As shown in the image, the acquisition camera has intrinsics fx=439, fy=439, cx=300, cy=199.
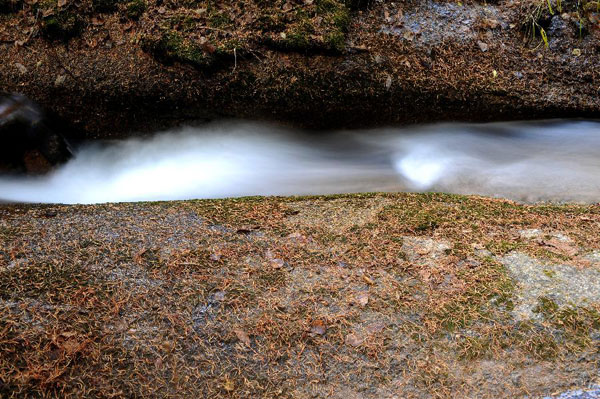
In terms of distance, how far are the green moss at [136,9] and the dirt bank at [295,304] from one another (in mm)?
3184

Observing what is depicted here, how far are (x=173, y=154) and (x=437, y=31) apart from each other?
160 inches

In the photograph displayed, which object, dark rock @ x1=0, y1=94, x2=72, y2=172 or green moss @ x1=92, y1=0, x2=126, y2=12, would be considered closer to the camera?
dark rock @ x1=0, y1=94, x2=72, y2=172

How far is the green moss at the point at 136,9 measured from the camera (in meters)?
6.02

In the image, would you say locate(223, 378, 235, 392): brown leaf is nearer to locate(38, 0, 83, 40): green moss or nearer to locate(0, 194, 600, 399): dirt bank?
locate(0, 194, 600, 399): dirt bank

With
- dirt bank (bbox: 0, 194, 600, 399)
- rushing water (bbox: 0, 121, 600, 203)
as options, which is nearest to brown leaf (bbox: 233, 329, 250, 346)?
dirt bank (bbox: 0, 194, 600, 399)

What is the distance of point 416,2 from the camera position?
6.32m

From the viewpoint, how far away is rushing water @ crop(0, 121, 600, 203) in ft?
18.5

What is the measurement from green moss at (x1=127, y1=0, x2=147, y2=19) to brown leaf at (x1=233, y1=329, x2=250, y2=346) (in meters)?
4.89

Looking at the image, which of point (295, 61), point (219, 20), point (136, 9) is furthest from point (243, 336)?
point (136, 9)

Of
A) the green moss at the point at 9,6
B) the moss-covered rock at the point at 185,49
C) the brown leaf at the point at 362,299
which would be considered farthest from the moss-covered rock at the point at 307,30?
the brown leaf at the point at 362,299

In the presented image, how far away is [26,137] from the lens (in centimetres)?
545

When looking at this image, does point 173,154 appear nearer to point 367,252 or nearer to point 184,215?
point 184,215

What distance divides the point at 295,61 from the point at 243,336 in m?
4.00

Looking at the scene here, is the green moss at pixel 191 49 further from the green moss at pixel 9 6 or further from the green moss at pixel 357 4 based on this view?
the green moss at pixel 9 6
